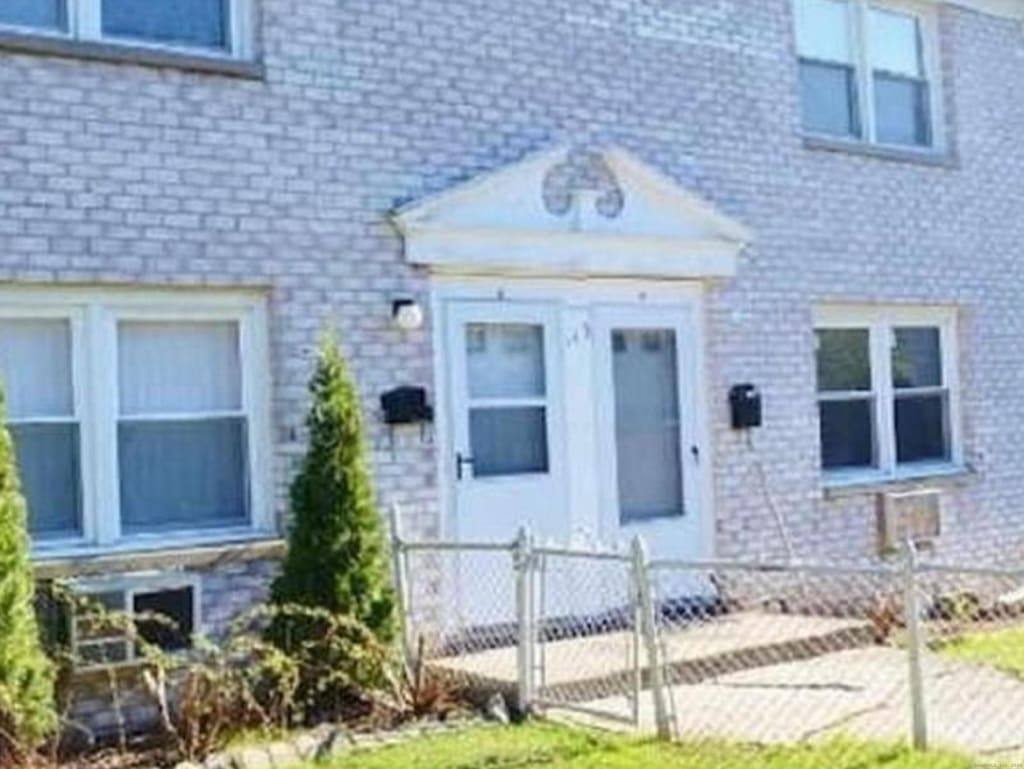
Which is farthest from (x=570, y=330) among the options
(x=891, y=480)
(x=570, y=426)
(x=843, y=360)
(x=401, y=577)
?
(x=891, y=480)

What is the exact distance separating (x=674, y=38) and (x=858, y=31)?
2.34 m

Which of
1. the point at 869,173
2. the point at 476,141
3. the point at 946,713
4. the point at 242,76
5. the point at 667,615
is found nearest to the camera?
the point at 946,713

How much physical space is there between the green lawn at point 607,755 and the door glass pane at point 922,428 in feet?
19.9

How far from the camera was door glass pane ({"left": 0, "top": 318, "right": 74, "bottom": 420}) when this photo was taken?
26.5ft

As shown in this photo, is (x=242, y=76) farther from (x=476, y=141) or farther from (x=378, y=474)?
(x=378, y=474)

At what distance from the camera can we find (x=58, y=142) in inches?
318

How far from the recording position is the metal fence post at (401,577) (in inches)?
346

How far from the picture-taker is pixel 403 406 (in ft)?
30.2

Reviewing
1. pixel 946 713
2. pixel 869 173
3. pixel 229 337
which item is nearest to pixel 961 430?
pixel 869 173

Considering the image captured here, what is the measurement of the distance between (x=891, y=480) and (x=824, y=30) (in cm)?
379

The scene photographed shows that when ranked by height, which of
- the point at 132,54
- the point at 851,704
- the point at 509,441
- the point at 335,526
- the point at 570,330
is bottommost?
the point at 851,704

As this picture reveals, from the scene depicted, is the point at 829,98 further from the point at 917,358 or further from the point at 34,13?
the point at 34,13

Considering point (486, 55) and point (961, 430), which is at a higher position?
point (486, 55)

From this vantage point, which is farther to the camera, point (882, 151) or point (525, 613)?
point (882, 151)
